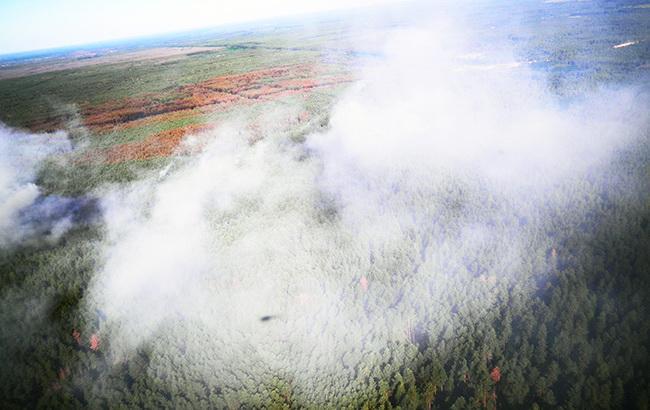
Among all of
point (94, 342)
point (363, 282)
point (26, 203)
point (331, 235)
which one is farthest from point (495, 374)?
point (26, 203)

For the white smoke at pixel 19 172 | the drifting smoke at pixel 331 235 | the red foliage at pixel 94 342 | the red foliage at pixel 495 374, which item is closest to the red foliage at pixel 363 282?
the drifting smoke at pixel 331 235

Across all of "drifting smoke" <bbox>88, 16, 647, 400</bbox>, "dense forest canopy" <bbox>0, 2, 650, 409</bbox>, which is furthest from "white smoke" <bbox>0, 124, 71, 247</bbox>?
"drifting smoke" <bbox>88, 16, 647, 400</bbox>

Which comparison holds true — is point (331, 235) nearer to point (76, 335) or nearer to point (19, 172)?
point (76, 335)

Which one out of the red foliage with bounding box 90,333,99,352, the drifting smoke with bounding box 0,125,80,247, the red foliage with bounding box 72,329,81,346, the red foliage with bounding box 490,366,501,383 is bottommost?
the red foliage with bounding box 490,366,501,383

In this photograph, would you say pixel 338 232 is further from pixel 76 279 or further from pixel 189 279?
pixel 76 279

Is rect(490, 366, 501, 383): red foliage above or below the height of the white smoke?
below

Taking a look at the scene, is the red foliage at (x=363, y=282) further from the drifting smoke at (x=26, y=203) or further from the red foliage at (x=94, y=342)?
the drifting smoke at (x=26, y=203)

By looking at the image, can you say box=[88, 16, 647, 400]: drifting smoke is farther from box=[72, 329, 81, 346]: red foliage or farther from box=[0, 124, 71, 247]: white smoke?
box=[0, 124, 71, 247]: white smoke
